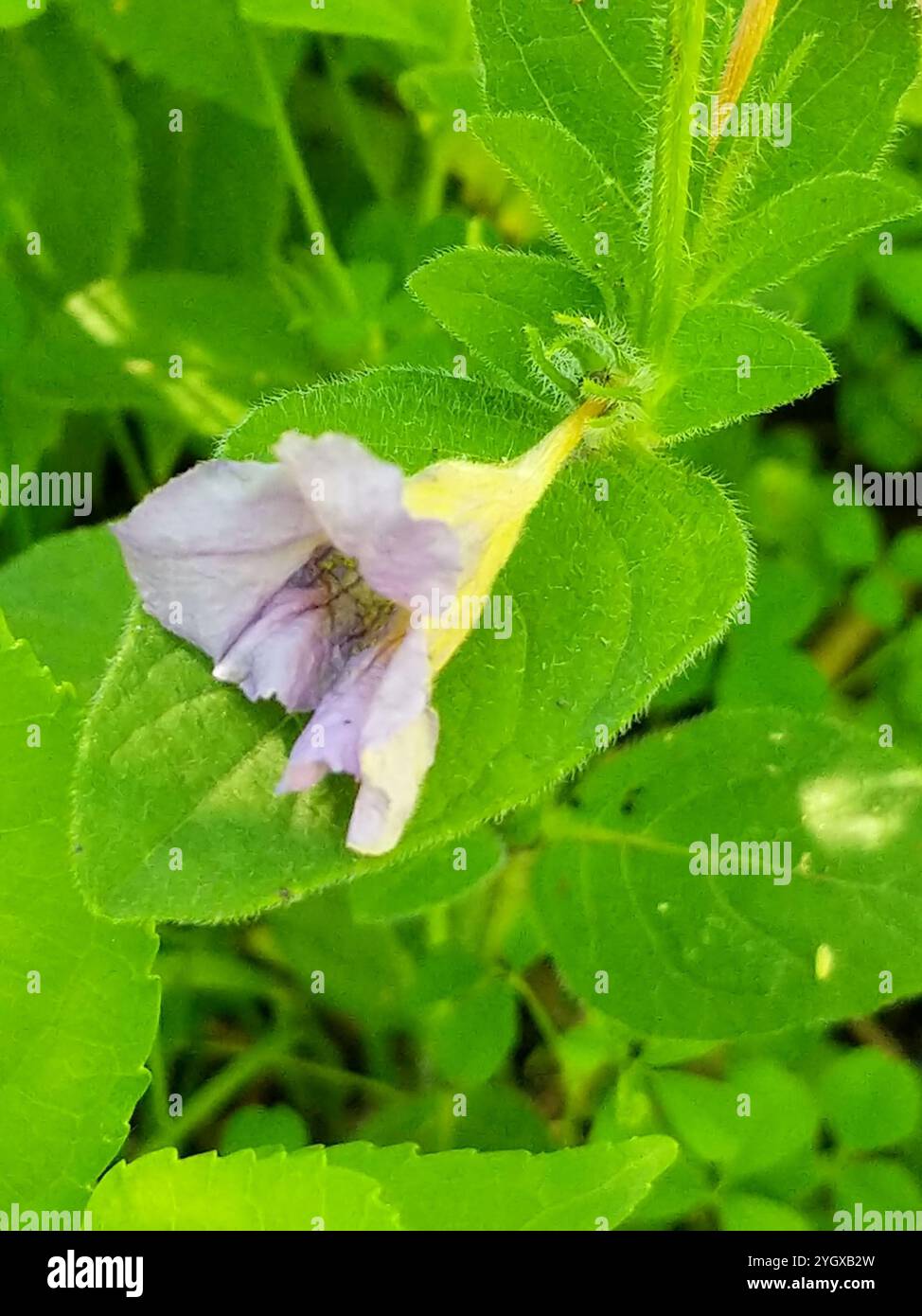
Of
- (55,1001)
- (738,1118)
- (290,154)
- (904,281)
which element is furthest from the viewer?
(904,281)

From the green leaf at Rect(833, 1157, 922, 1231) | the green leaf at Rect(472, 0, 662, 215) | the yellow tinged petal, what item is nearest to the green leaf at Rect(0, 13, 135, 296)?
the green leaf at Rect(472, 0, 662, 215)

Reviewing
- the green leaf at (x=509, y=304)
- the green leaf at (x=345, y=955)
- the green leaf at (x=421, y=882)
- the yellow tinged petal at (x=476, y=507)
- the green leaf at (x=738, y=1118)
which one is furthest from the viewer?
the green leaf at (x=345, y=955)

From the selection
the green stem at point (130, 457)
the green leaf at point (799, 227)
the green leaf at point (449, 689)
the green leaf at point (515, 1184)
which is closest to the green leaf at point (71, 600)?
the green stem at point (130, 457)

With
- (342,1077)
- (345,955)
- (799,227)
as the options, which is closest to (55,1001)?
(345,955)

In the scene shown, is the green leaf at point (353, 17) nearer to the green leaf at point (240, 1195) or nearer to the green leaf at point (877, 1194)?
the green leaf at point (240, 1195)

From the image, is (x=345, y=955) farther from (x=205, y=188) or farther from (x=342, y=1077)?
(x=205, y=188)

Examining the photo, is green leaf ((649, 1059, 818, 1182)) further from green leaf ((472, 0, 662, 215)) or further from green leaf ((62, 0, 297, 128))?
green leaf ((62, 0, 297, 128))

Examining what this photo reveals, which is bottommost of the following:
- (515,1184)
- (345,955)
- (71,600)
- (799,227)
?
(515,1184)
